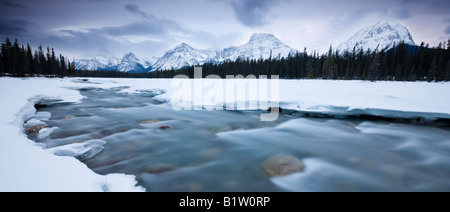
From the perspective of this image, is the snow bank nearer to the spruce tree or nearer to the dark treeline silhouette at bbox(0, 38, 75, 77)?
the spruce tree

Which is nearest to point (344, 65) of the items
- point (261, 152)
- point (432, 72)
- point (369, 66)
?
point (369, 66)

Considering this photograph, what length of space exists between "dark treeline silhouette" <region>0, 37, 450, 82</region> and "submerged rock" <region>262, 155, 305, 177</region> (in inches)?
2006

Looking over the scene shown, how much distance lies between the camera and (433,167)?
16.2 ft

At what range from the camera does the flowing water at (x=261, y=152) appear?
412 cm

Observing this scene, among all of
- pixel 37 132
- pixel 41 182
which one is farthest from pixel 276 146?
pixel 37 132

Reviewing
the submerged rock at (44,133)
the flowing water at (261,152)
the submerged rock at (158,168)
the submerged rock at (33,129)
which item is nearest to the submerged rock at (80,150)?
the flowing water at (261,152)

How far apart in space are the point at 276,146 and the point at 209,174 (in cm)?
282

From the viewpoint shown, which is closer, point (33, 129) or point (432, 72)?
point (33, 129)

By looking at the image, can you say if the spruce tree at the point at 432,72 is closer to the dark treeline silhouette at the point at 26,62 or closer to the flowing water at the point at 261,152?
the flowing water at the point at 261,152

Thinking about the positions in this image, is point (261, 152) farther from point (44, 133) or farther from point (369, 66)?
point (369, 66)

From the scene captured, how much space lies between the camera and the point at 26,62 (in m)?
55.0

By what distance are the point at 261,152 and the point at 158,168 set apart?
3.04 m

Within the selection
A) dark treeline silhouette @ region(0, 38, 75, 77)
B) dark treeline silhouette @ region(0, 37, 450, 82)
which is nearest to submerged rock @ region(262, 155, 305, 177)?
dark treeline silhouette @ region(0, 37, 450, 82)
